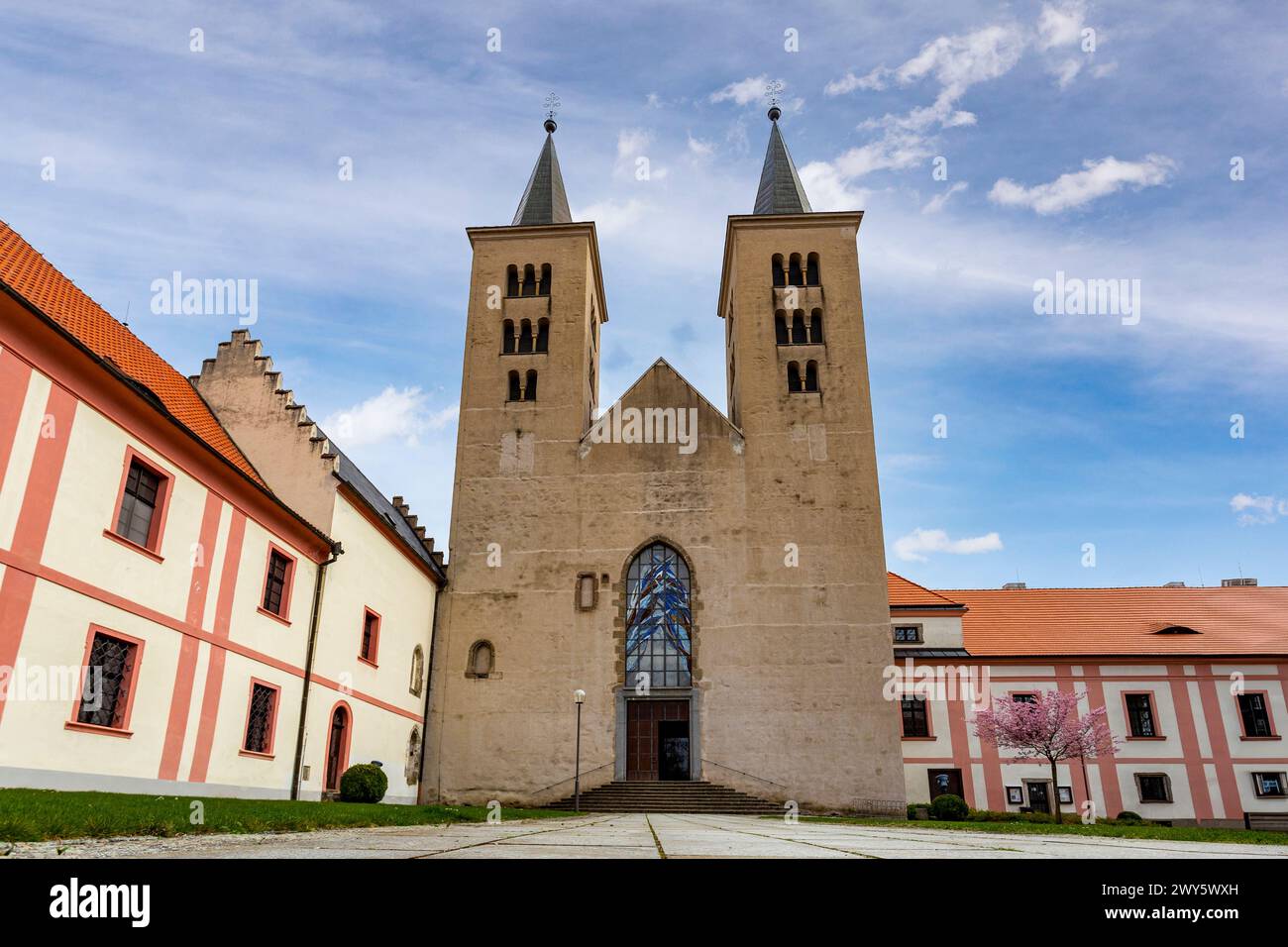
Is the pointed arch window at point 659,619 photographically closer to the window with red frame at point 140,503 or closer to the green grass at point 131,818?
the green grass at point 131,818

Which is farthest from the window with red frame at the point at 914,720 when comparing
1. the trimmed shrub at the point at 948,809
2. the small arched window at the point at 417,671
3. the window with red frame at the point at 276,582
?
the window with red frame at the point at 276,582

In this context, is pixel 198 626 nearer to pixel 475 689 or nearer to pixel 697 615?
pixel 475 689

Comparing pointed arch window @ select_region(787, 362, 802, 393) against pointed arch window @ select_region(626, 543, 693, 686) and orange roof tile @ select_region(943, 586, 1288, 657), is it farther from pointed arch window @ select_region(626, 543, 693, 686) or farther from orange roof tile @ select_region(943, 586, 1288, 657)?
orange roof tile @ select_region(943, 586, 1288, 657)

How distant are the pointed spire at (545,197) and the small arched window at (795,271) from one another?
9.87 metres

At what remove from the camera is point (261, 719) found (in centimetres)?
1819

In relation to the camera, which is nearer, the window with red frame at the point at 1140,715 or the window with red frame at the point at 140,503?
the window with red frame at the point at 140,503

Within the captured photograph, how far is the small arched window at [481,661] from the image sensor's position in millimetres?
27906

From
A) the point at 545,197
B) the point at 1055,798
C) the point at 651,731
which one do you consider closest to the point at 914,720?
the point at 1055,798

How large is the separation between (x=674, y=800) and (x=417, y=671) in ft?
30.7

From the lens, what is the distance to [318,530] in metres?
20.4

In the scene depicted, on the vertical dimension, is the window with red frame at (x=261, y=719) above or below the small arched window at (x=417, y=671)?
below

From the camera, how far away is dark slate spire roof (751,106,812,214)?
115ft
